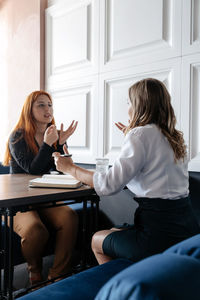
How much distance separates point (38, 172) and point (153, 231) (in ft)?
3.19

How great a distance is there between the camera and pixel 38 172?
190cm

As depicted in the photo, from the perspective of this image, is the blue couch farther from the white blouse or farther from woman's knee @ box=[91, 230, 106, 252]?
woman's knee @ box=[91, 230, 106, 252]

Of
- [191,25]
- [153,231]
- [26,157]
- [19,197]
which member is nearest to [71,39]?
[191,25]

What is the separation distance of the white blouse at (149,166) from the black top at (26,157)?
689 millimetres

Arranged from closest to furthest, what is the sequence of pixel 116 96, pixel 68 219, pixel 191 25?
pixel 68 219, pixel 191 25, pixel 116 96

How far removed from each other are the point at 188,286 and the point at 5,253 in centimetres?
116

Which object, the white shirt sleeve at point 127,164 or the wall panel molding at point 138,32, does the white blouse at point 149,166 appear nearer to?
the white shirt sleeve at point 127,164

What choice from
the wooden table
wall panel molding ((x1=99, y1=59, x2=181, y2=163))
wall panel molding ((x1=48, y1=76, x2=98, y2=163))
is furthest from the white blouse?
wall panel molding ((x1=48, y1=76, x2=98, y2=163))

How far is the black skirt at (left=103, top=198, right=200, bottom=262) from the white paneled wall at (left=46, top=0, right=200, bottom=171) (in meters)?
0.69

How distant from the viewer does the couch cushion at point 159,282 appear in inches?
15.0

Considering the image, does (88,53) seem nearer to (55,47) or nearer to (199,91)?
(55,47)

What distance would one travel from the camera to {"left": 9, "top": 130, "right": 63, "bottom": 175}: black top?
1807 mm

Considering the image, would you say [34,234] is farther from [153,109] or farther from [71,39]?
[71,39]

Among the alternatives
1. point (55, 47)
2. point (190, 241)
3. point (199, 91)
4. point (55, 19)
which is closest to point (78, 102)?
point (55, 47)
